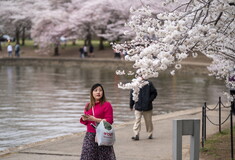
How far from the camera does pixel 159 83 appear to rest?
3409 cm

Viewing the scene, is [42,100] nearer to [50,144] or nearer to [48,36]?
[50,144]

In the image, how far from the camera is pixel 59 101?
921 inches

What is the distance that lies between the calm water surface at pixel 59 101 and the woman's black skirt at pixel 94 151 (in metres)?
4.75

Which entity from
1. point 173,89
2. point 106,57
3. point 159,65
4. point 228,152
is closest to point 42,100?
point 173,89

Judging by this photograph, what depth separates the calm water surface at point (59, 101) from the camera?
15711 millimetres

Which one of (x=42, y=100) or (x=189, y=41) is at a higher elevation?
(x=189, y=41)

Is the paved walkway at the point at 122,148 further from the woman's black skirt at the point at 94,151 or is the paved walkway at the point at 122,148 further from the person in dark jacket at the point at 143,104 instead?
the woman's black skirt at the point at 94,151

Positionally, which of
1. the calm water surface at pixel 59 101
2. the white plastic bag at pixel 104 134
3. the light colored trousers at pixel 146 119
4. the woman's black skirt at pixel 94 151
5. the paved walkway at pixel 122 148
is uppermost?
the white plastic bag at pixel 104 134

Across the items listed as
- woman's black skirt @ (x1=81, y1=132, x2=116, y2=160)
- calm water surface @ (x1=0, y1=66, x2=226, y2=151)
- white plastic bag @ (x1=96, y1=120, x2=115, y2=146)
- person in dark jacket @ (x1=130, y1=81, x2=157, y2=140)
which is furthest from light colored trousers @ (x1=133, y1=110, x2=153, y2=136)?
white plastic bag @ (x1=96, y1=120, x2=115, y2=146)

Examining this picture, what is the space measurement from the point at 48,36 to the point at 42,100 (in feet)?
122

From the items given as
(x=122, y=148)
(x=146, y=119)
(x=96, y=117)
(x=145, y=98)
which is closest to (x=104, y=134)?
(x=96, y=117)

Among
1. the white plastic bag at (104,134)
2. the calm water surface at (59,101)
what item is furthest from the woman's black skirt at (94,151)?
the calm water surface at (59,101)

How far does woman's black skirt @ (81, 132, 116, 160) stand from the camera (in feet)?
28.3

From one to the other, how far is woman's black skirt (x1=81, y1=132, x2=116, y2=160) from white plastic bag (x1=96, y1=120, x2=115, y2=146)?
0.29 m
